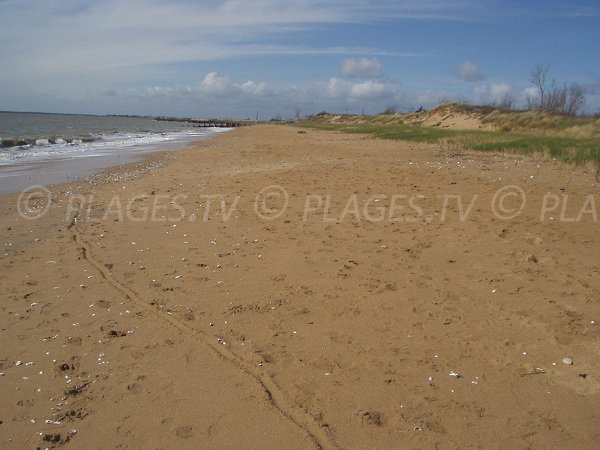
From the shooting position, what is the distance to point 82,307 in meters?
5.00

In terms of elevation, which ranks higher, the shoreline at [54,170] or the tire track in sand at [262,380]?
the shoreline at [54,170]

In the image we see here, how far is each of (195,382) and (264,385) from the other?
53 cm

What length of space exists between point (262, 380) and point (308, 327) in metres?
0.95

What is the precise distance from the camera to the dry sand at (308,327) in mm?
3172

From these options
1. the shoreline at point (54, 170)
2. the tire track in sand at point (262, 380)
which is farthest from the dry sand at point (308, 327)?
the shoreline at point (54, 170)

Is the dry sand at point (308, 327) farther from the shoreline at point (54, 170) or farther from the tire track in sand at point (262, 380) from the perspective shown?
the shoreline at point (54, 170)

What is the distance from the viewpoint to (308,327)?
4492 millimetres

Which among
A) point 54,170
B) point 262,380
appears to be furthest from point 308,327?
point 54,170

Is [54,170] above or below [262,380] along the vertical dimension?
above

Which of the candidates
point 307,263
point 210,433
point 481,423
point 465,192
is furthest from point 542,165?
point 210,433

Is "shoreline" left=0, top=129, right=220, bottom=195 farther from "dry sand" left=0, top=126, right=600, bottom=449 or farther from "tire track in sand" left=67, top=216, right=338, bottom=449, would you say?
"tire track in sand" left=67, top=216, right=338, bottom=449

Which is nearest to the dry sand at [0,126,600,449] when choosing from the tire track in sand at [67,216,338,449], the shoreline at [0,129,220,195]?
the tire track in sand at [67,216,338,449]

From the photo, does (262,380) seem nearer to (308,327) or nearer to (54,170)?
(308,327)

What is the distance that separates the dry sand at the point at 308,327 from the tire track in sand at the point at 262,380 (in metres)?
0.02
